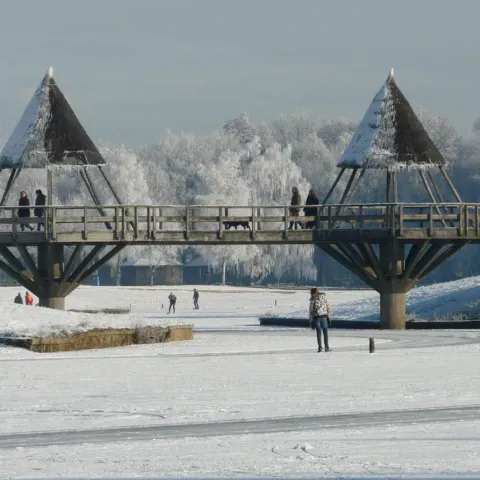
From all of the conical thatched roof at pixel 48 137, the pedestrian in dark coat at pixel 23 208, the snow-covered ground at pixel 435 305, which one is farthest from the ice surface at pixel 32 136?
the snow-covered ground at pixel 435 305

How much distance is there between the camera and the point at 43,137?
147ft

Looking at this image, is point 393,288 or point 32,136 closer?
point 393,288

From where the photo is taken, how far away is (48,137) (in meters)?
44.9

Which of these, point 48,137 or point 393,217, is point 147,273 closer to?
point 48,137

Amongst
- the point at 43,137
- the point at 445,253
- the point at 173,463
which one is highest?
Answer: the point at 43,137

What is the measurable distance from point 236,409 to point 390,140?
28.8m

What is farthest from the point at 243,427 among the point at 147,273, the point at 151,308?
the point at 147,273

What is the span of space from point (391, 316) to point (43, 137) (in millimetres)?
12402

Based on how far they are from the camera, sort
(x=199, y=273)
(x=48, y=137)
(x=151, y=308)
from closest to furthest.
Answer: (x=48, y=137) → (x=151, y=308) → (x=199, y=273)

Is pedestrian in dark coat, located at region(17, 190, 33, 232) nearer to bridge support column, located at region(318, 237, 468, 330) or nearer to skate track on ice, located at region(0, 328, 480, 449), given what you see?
bridge support column, located at region(318, 237, 468, 330)

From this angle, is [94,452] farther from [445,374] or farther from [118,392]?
[445,374]

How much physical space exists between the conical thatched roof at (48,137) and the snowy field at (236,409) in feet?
35.8

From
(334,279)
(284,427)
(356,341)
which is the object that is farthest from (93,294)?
(284,427)

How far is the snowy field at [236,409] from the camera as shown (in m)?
13.5
